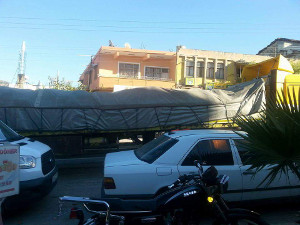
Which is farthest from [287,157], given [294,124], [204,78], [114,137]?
[204,78]

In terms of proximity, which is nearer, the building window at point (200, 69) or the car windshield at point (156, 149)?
the car windshield at point (156, 149)

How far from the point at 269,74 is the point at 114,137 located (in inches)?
209

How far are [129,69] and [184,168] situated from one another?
22.1 meters

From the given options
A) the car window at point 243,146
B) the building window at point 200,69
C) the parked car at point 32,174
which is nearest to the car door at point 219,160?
the car window at point 243,146

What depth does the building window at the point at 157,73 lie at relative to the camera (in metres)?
26.1

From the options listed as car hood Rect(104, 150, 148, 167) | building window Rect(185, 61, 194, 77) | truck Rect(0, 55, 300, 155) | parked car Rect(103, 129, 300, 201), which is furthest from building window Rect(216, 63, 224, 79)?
car hood Rect(104, 150, 148, 167)

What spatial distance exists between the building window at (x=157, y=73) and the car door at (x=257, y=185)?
70.8ft

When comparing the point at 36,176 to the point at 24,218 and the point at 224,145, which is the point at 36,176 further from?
the point at 224,145

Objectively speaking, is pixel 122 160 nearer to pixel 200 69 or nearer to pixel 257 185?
pixel 257 185

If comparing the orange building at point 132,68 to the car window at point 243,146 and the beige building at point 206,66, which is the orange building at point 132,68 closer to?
the beige building at point 206,66

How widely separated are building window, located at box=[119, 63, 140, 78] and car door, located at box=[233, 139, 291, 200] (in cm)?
2153

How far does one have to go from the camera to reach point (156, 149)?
190 inches

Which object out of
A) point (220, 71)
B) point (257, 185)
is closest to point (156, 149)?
point (257, 185)

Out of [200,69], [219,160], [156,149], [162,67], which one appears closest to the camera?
[219,160]
